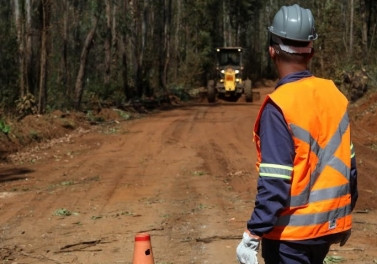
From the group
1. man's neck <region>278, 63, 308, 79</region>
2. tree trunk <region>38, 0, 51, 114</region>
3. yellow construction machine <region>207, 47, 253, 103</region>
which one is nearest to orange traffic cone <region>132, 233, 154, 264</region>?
man's neck <region>278, 63, 308, 79</region>

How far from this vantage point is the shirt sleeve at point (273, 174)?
112 inches

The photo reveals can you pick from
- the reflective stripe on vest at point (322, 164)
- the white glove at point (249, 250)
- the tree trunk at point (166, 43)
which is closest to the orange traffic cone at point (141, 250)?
the white glove at point (249, 250)

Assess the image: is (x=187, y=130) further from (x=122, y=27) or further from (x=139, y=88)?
(x=122, y=27)

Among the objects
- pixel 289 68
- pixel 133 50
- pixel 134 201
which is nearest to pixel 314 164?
pixel 289 68

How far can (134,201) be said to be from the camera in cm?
1061

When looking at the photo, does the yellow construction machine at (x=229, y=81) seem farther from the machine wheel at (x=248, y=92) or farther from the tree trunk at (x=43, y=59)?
the tree trunk at (x=43, y=59)

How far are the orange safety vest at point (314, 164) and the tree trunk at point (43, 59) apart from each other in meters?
19.7

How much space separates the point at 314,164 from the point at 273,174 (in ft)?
0.73

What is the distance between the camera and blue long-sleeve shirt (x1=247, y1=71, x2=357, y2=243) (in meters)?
2.86

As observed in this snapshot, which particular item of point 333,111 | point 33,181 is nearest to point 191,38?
point 33,181

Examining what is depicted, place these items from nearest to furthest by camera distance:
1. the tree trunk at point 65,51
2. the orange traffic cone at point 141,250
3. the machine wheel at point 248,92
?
1. the orange traffic cone at point 141,250
2. the tree trunk at point 65,51
3. the machine wheel at point 248,92

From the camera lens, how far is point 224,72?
117ft

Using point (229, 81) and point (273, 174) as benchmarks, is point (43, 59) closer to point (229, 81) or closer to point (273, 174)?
point (229, 81)

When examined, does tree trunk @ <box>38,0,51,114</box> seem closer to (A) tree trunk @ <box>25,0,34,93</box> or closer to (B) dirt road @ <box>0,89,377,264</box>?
(A) tree trunk @ <box>25,0,34,93</box>
